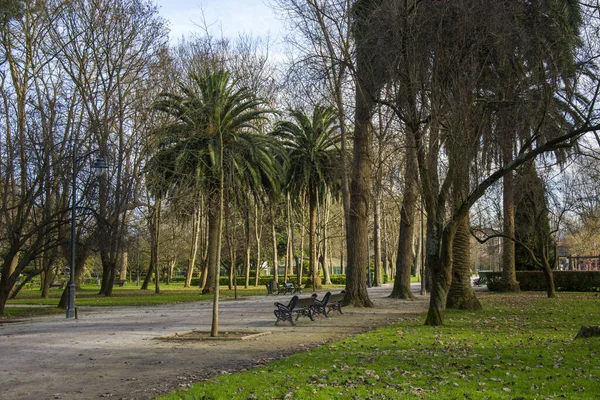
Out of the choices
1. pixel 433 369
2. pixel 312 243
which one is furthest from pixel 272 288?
pixel 433 369

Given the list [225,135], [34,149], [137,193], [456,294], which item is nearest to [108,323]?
[34,149]

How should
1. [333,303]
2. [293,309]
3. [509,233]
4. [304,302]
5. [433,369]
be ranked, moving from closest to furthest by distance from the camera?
[433,369], [293,309], [304,302], [333,303], [509,233]

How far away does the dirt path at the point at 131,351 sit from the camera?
27.5 feet

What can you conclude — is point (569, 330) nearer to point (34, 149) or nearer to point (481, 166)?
point (481, 166)

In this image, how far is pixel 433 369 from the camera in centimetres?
877

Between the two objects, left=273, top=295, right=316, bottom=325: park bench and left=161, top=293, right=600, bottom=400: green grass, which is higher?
left=273, top=295, right=316, bottom=325: park bench

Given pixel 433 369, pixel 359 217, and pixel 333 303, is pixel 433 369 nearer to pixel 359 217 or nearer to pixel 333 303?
pixel 333 303

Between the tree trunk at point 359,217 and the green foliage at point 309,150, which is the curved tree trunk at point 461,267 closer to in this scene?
the tree trunk at point 359,217

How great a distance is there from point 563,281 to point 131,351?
29.2 meters

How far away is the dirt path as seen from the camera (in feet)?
27.5

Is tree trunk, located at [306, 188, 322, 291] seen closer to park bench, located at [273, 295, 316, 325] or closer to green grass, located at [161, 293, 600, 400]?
park bench, located at [273, 295, 316, 325]

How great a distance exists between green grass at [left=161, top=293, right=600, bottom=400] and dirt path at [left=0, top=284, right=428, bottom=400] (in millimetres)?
932

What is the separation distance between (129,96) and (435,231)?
68.3 feet

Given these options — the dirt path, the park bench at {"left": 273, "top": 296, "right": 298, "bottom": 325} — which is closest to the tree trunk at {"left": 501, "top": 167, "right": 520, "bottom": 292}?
the dirt path
